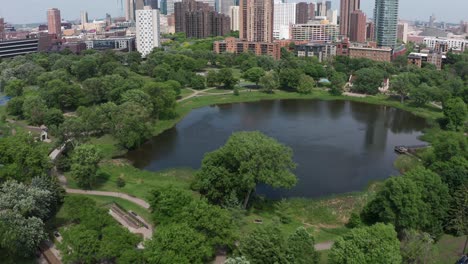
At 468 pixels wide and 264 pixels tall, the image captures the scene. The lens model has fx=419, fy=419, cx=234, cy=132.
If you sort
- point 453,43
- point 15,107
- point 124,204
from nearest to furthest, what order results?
point 124,204
point 15,107
point 453,43

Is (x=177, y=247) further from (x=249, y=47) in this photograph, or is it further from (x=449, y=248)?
(x=249, y=47)

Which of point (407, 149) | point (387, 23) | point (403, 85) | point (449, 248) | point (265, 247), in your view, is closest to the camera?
point (265, 247)

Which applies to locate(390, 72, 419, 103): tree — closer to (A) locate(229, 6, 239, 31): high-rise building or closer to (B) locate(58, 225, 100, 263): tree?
(B) locate(58, 225, 100, 263): tree

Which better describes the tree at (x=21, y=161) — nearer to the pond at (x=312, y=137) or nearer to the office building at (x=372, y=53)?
the pond at (x=312, y=137)


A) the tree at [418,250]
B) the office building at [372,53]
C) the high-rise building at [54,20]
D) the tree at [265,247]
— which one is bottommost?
the tree at [418,250]

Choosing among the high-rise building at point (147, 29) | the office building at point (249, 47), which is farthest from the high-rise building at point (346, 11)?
the high-rise building at point (147, 29)

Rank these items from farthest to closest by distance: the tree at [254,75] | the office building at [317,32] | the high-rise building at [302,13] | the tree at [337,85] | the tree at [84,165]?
the high-rise building at [302,13]
the office building at [317,32]
the tree at [254,75]
the tree at [337,85]
the tree at [84,165]

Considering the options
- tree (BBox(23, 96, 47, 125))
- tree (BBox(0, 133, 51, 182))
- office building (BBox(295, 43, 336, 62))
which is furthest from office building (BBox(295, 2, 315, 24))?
tree (BBox(0, 133, 51, 182))

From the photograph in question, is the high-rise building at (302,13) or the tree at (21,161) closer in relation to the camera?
the tree at (21,161)

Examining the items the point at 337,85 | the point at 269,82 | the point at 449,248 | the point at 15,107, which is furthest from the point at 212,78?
the point at 449,248
